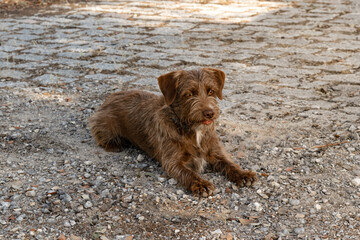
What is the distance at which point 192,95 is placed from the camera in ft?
12.7

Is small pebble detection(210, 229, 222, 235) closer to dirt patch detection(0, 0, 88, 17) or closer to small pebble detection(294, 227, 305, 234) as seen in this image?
small pebble detection(294, 227, 305, 234)

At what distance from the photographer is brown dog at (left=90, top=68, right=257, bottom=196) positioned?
383 cm

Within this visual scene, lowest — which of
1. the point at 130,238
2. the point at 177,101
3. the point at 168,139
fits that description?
the point at 130,238

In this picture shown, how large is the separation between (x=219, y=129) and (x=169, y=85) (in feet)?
3.92

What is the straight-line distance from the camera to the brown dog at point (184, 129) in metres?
3.83

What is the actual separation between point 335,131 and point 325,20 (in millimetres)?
5651

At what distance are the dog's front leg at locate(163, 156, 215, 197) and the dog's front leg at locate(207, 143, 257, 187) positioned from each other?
0.77ft

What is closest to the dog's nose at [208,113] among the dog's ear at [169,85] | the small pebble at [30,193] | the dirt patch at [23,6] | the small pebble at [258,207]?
the dog's ear at [169,85]

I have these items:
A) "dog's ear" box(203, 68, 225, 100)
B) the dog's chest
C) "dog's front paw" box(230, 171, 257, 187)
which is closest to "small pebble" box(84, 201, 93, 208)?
the dog's chest

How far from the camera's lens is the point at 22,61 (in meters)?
7.50

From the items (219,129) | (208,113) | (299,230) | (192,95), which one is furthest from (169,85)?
(299,230)

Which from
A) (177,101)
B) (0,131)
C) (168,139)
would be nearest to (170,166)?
(168,139)

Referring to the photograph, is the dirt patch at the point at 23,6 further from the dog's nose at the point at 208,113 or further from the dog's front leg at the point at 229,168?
the dog's nose at the point at 208,113

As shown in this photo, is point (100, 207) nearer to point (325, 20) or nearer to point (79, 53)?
point (79, 53)
